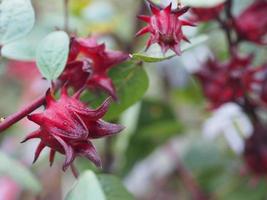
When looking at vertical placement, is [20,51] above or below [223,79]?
above

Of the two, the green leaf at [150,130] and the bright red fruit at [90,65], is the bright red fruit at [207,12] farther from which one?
the green leaf at [150,130]

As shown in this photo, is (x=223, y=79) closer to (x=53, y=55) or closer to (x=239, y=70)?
(x=239, y=70)

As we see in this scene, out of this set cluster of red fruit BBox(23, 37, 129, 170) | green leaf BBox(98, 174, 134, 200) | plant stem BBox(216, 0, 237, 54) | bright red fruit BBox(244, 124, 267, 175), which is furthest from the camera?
bright red fruit BBox(244, 124, 267, 175)

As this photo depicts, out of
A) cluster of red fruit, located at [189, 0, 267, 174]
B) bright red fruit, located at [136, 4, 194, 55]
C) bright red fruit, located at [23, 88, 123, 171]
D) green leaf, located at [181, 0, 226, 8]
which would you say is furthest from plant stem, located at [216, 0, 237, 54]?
bright red fruit, located at [23, 88, 123, 171]

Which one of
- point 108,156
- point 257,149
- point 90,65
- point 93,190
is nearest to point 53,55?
point 90,65

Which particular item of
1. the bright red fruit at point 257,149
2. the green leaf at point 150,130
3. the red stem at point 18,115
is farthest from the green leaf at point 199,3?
the green leaf at point 150,130

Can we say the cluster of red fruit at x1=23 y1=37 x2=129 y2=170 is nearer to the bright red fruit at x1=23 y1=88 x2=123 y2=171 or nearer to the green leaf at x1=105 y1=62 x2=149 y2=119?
the bright red fruit at x1=23 y1=88 x2=123 y2=171
